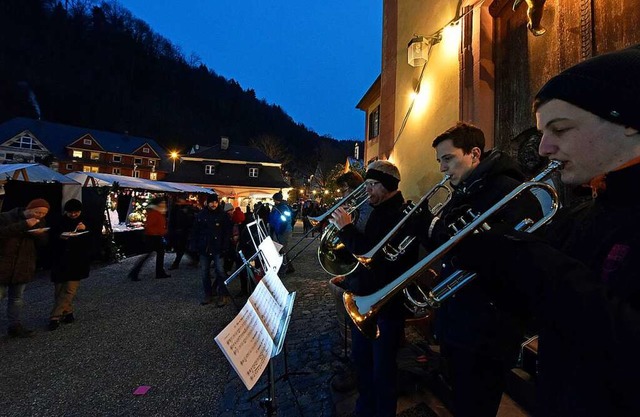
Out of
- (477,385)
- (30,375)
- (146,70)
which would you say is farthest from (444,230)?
(146,70)

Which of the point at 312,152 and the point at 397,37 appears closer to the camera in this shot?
the point at 397,37

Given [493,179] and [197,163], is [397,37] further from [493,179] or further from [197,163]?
[197,163]

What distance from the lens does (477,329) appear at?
1614 millimetres

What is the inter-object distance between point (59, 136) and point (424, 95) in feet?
216

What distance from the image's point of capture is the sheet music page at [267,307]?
80.4 inches

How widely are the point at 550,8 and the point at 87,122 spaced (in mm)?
83233

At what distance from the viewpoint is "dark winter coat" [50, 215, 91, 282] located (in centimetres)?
495

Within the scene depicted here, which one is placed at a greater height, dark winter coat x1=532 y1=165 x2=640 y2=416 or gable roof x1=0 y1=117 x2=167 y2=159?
gable roof x1=0 y1=117 x2=167 y2=159

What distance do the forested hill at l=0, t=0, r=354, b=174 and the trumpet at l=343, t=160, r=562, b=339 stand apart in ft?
160

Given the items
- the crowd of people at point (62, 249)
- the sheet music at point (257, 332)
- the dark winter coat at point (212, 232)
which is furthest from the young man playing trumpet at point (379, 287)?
the dark winter coat at point (212, 232)

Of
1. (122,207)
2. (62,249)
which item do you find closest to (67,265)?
(62,249)

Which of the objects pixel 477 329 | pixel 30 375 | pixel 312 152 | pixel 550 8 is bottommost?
pixel 30 375

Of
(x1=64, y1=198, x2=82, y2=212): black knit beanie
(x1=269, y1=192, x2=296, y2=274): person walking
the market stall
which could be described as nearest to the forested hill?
the market stall

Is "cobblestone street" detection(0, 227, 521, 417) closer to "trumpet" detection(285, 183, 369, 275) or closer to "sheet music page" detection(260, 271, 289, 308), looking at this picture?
"sheet music page" detection(260, 271, 289, 308)
